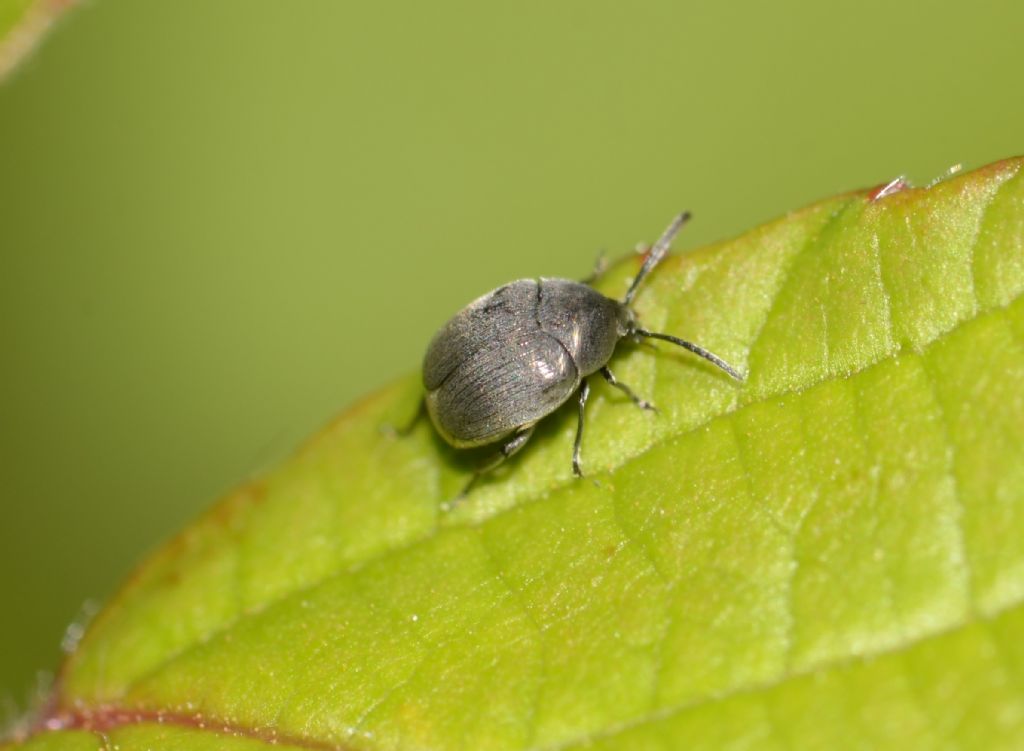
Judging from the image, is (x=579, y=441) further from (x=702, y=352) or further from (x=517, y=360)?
(x=517, y=360)

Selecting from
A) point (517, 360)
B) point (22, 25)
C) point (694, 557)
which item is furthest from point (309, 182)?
point (694, 557)

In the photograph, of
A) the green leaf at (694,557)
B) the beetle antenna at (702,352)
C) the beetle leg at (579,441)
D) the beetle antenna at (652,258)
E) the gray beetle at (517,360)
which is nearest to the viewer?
the green leaf at (694,557)

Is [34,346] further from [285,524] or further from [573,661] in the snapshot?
[573,661]

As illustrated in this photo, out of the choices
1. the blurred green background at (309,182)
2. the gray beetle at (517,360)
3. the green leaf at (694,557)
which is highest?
the blurred green background at (309,182)

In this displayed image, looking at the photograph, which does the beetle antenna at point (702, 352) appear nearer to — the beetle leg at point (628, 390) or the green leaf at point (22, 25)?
the beetle leg at point (628, 390)

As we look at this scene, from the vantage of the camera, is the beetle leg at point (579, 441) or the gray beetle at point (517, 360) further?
the gray beetle at point (517, 360)

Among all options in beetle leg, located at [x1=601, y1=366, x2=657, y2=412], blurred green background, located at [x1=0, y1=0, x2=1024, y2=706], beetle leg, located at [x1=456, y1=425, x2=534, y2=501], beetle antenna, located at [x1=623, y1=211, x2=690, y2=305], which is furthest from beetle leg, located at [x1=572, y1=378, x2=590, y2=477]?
blurred green background, located at [x1=0, y1=0, x2=1024, y2=706]

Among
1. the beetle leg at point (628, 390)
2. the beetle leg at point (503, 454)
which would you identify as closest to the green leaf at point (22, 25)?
the beetle leg at point (503, 454)

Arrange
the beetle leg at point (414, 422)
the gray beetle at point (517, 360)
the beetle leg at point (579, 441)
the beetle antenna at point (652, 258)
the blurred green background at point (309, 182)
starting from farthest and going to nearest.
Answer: the blurred green background at point (309, 182) → the beetle leg at point (414, 422) → the gray beetle at point (517, 360) → the beetle antenna at point (652, 258) → the beetle leg at point (579, 441)

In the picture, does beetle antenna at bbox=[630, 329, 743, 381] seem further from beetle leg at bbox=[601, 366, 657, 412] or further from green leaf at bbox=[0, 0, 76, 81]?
green leaf at bbox=[0, 0, 76, 81]
